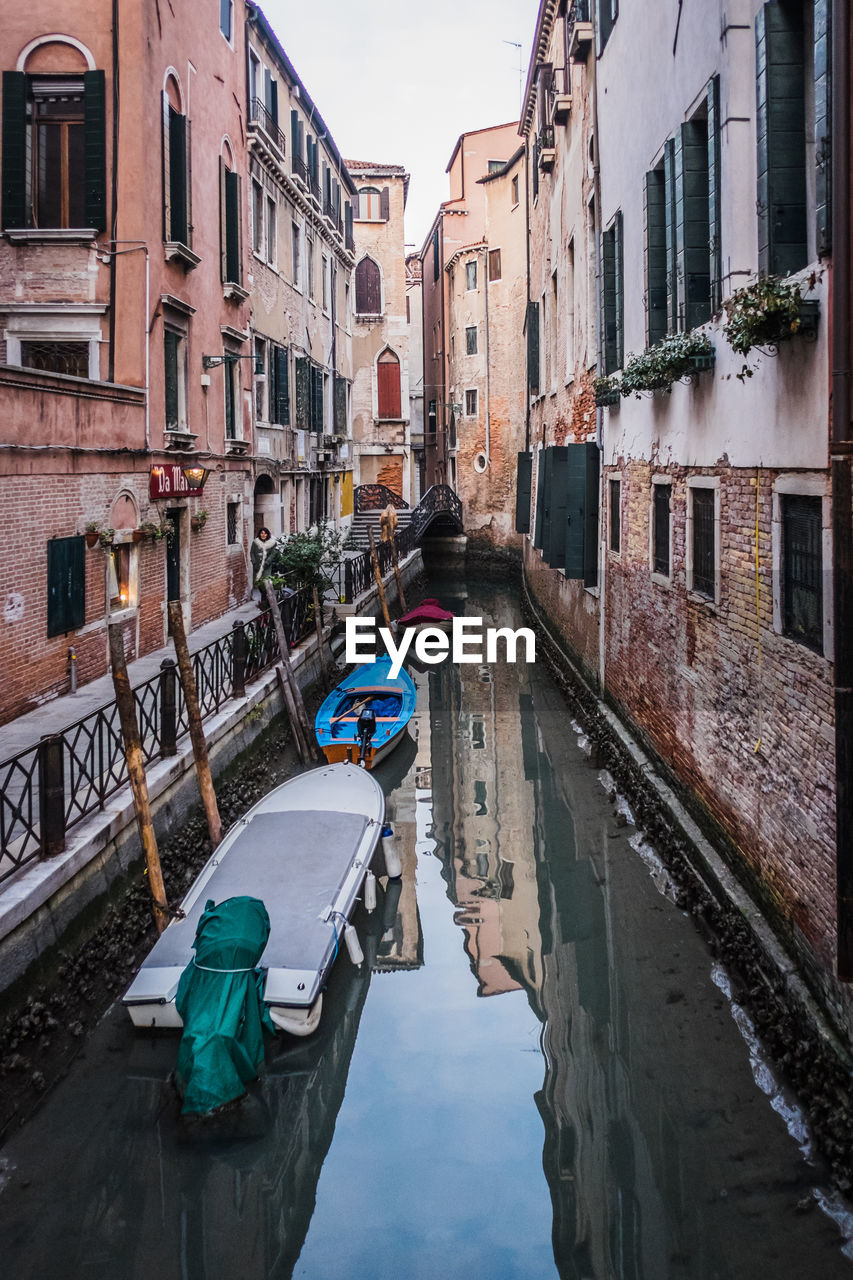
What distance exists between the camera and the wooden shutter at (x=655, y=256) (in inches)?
366

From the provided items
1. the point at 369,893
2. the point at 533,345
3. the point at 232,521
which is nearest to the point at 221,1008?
the point at 369,893

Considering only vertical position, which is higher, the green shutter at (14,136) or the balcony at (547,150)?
the balcony at (547,150)

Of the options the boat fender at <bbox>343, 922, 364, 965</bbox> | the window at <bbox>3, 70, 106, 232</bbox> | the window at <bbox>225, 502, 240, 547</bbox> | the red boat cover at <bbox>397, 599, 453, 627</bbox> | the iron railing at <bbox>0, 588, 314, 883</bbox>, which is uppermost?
the window at <bbox>3, 70, 106, 232</bbox>

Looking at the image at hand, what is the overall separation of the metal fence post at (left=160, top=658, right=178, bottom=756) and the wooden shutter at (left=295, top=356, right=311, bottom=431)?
13727mm

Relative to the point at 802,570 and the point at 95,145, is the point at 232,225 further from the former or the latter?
the point at 802,570

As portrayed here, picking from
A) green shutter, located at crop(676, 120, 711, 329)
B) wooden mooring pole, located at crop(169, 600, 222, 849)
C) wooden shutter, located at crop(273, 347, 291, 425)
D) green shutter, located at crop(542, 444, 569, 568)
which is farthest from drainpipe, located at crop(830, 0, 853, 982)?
wooden shutter, located at crop(273, 347, 291, 425)

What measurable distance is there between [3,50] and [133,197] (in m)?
1.96

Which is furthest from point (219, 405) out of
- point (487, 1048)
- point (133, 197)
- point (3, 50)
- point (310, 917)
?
point (487, 1048)

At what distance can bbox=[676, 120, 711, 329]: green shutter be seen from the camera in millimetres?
7730

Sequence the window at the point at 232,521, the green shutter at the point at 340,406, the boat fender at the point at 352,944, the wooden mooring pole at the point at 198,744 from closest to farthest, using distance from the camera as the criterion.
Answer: the boat fender at the point at 352,944, the wooden mooring pole at the point at 198,744, the window at the point at 232,521, the green shutter at the point at 340,406

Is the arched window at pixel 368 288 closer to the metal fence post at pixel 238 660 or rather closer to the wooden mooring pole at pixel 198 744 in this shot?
the metal fence post at pixel 238 660

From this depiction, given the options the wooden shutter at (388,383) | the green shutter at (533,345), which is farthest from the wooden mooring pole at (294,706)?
the wooden shutter at (388,383)

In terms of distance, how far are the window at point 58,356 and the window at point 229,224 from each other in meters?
4.24

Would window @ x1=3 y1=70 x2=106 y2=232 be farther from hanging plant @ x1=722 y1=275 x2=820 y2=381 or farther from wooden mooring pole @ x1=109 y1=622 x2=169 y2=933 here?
hanging plant @ x1=722 y1=275 x2=820 y2=381
